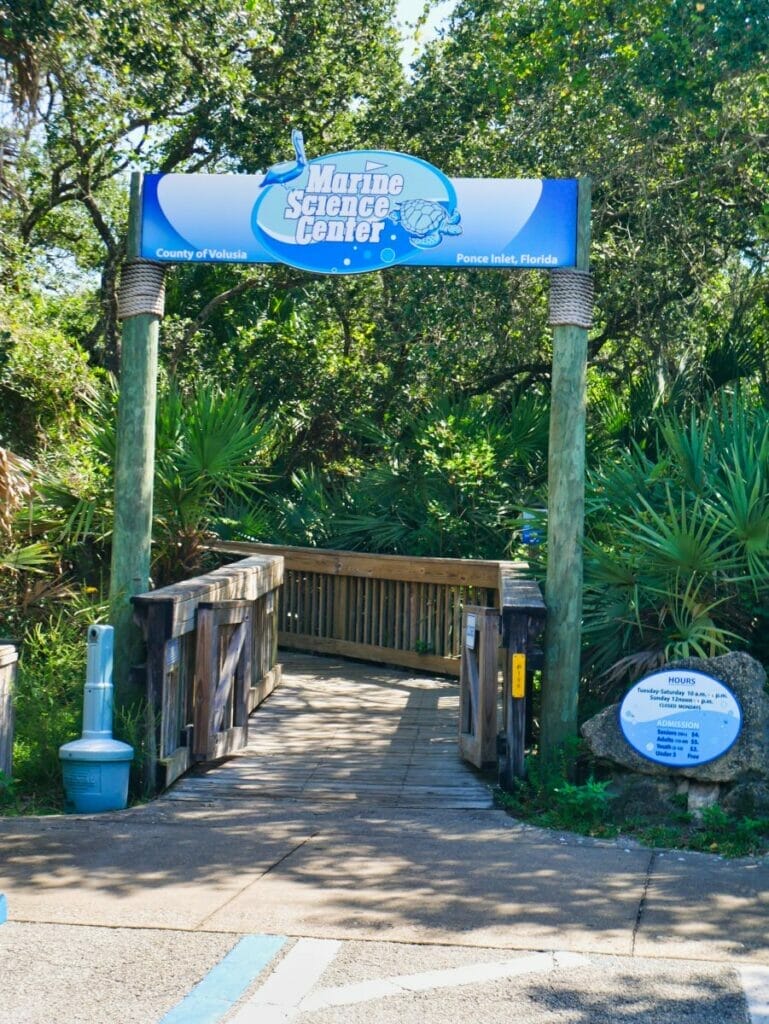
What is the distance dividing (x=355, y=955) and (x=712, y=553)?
4183mm

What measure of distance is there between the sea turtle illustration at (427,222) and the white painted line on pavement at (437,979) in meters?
4.98

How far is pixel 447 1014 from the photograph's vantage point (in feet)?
14.9

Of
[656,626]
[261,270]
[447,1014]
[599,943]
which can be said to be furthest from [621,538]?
[261,270]

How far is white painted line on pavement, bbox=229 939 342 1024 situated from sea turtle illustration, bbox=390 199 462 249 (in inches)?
192

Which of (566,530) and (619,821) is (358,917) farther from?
(566,530)

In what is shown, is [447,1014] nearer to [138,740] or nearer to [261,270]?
[138,740]

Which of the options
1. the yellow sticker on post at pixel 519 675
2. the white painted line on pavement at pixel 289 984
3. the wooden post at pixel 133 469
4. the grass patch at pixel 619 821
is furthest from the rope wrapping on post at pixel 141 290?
the white painted line on pavement at pixel 289 984

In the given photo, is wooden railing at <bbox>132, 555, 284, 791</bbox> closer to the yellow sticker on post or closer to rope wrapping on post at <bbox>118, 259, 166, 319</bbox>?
rope wrapping on post at <bbox>118, 259, 166, 319</bbox>

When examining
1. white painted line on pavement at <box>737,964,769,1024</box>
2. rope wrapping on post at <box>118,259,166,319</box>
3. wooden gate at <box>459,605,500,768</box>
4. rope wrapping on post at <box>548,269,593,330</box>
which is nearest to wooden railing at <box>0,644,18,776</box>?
rope wrapping on post at <box>118,259,166,319</box>

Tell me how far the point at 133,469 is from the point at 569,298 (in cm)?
319

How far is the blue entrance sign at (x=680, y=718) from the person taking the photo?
294 inches

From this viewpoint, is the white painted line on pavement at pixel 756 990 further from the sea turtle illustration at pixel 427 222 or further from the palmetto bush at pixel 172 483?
the palmetto bush at pixel 172 483

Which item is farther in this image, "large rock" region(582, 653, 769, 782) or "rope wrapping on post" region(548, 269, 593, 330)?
"rope wrapping on post" region(548, 269, 593, 330)

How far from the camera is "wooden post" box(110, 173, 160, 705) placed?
876cm
